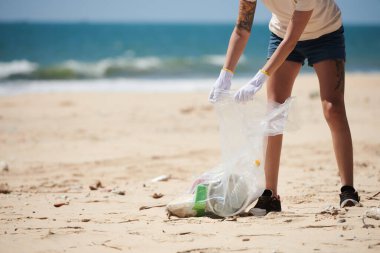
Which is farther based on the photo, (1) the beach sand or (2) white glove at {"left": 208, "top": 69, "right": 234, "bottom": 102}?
(2) white glove at {"left": 208, "top": 69, "right": 234, "bottom": 102}

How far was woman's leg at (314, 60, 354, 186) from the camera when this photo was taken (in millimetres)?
3430

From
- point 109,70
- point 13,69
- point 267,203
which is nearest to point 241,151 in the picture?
point 267,203

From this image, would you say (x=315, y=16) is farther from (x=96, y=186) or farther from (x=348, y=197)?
(x=96, y=186)

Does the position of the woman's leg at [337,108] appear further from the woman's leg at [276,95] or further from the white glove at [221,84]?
the white glove at [221,84]

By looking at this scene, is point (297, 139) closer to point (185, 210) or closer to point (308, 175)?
point (308, 175)

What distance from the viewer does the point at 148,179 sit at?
5137 millimetres

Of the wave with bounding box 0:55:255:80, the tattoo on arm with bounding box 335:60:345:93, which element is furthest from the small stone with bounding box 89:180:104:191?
the wave with bounding box 0:55:255:80

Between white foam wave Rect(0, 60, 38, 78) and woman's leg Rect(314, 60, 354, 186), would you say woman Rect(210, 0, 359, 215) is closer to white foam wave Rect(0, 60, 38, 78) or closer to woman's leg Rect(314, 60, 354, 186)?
woman's leg Rect(314, 60, 354, 186)

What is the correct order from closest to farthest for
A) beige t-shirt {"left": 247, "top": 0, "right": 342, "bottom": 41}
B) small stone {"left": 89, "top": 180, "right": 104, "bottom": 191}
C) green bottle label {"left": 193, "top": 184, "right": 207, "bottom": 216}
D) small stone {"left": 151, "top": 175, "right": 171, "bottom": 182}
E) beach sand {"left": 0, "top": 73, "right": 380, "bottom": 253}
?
beach sand {"left": 0, "top": 73, "right": 380, "bottom": 253}
beige t-shirt {"left": 247, "top": 0, "right": 342, "bottom": 41}
green bottle label {"left": 193, "top": 184, "right": 207, "bottom": 216}
small stone {"left": 89, "top": 180, "right": 104, "bottom": 191}
small stone {"left": 151, "top": 175, "right": 171, "bottom": 182}

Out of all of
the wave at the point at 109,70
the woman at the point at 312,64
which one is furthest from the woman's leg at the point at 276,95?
the wave at the point at 109,70

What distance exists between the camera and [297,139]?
22.5 ft

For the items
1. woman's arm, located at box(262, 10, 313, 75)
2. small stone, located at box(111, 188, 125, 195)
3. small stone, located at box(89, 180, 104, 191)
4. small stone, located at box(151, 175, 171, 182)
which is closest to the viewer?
woman's arm, located at box(262, 10, 313, 75)

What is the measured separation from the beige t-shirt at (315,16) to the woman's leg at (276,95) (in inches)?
8.9

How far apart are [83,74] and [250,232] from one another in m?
19.6
